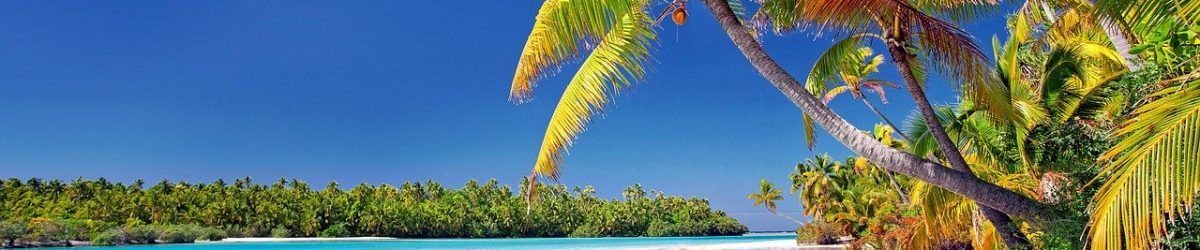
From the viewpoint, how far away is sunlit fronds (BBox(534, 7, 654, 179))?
536 centimetres

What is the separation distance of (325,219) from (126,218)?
1123 centimetres

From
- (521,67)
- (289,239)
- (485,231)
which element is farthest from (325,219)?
(521,67)

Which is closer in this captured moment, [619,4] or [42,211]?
[619,4]

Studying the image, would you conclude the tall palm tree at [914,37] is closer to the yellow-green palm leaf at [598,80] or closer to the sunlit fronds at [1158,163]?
the yellow-green palm leaf at [598,80]

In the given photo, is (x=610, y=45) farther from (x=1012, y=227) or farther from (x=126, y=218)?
(x=126, y=218)

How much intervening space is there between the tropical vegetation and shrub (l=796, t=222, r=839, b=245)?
20.1 m

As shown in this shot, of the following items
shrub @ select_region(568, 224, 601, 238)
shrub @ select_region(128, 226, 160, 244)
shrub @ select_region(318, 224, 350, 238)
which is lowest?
shrub @ select_region(128, 226, 160, 244)

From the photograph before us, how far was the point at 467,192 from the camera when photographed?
57.7 meters

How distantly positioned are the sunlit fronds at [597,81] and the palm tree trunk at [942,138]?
5.34 ft

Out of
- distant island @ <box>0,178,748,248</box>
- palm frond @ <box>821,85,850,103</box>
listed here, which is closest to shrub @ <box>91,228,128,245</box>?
distant island @ <box>0,178,748,248</box>

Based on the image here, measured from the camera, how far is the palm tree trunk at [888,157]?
470 cm

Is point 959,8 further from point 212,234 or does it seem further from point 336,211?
point 336,211

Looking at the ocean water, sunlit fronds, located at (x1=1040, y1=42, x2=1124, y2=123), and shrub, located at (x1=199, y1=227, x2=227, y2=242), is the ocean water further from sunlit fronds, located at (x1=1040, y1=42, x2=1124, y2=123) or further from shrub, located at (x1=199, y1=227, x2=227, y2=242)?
sunlit fronds, located at (x1=1040, y1=42, x2=1124, y2=123)

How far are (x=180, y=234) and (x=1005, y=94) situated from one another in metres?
39.2
